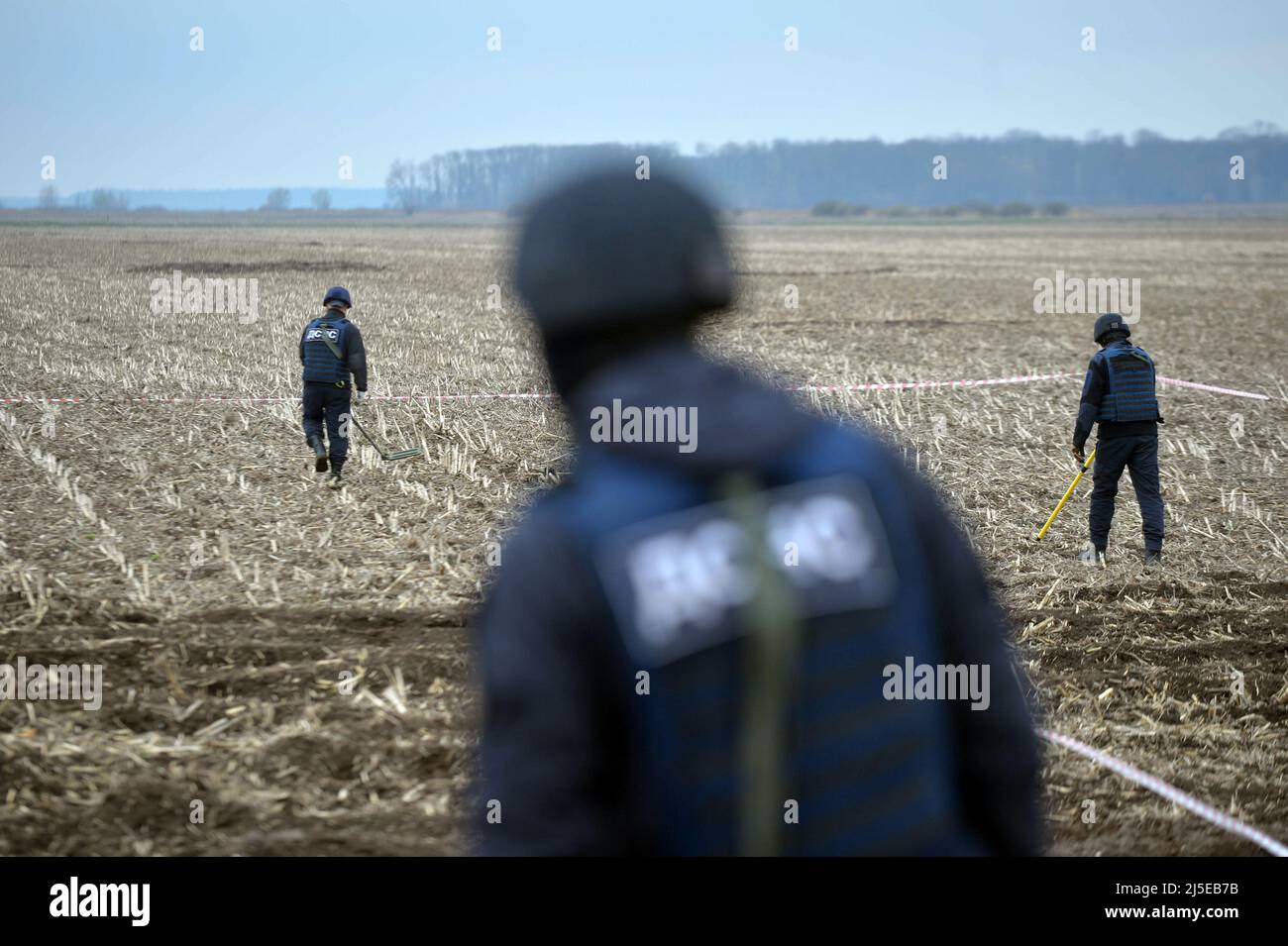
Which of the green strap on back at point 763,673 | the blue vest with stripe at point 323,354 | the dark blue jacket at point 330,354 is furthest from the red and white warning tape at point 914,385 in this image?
the green strap on back at point 763,673

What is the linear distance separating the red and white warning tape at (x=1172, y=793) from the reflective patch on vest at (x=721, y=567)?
3796 mm

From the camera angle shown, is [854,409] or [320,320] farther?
[854,409]

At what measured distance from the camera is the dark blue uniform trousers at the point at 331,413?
428 inches

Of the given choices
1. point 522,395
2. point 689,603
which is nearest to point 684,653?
point 689,603

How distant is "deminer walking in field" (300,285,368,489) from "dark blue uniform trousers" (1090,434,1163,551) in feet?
20.2

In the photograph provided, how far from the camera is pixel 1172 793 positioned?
207 inches

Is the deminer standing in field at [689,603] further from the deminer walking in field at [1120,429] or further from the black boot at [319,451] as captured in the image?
the black boot at [319,451]

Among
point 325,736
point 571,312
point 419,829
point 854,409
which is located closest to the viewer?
point 571,312

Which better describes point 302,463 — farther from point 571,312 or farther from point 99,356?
point 571,312

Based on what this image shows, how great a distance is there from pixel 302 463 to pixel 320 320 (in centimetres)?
145

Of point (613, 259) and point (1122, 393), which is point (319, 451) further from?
point (613, 259)

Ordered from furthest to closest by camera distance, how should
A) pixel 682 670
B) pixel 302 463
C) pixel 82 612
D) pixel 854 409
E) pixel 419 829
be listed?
pixel 854 409, pixel 302 463, pixel 82 612, pixel 419 829, pixel 682 670
